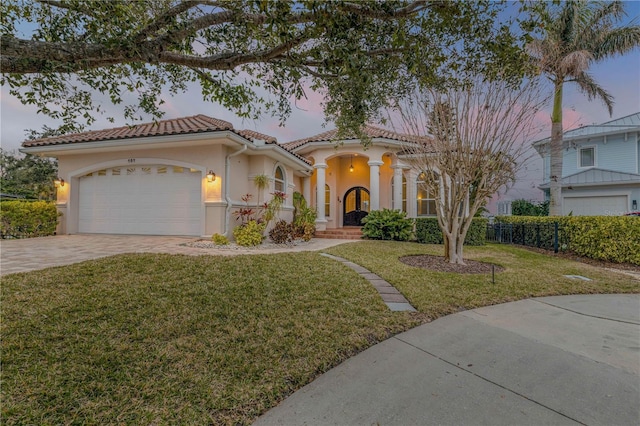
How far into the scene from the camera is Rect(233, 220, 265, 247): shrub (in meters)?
9.45

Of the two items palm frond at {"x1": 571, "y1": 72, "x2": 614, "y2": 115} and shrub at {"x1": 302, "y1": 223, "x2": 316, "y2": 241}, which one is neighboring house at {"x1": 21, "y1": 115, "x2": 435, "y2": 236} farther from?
palm frond at {"x1": 571, "y1": 72, "x2": 614, "y2": 115}

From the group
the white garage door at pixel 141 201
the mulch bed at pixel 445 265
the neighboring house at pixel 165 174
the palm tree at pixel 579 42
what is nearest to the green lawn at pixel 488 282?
the mulch bed at pixel 445 265

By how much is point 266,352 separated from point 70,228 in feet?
41.5

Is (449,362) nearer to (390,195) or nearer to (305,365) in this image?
(305,365)

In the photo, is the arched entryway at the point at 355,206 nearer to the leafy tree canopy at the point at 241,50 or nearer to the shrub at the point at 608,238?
the shrub at the point at 608,238

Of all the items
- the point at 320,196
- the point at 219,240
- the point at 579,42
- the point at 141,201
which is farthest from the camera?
the point at 320,196

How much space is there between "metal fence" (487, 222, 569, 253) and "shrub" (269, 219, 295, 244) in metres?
9.41

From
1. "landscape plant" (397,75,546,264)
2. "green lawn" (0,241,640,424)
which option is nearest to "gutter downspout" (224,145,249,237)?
"green lawn" (0,241,640,424)

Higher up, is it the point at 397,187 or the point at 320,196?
the point at 397,187

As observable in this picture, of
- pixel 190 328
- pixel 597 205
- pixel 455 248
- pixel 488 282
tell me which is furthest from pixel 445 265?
pixel 597 205

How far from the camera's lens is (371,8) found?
2914 millimetres

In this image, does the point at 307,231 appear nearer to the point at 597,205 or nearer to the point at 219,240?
the point at 219,240

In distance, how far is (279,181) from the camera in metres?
12.7

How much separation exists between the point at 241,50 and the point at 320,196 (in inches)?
403
